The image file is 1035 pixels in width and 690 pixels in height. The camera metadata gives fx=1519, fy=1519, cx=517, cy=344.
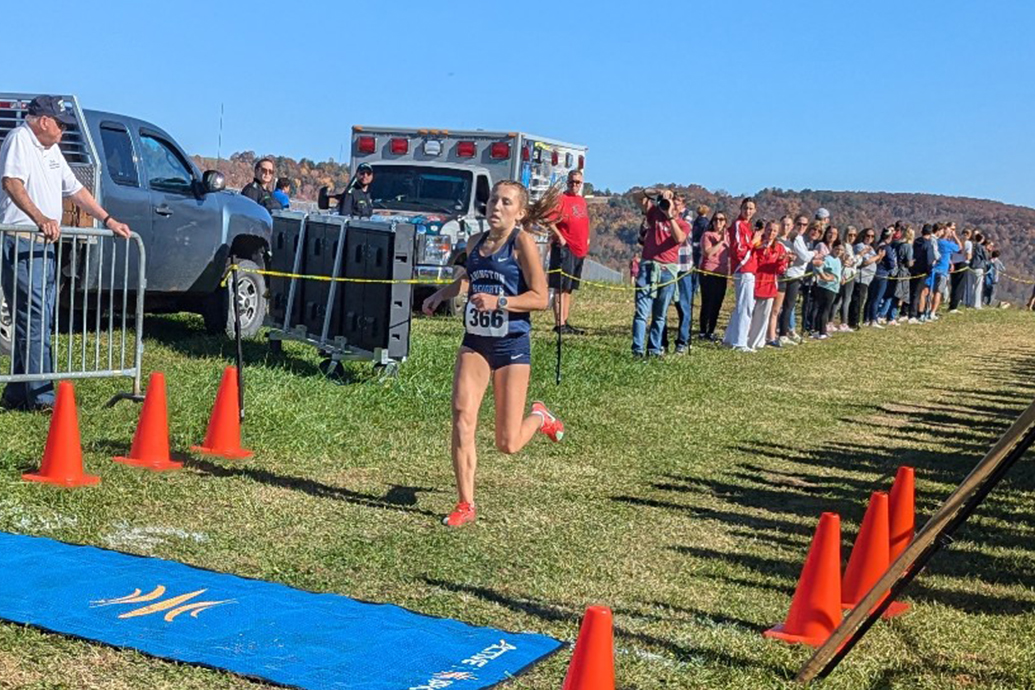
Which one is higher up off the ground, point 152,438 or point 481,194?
point 481,194

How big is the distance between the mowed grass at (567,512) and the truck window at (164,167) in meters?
1.48

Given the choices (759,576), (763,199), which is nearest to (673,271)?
(759,576)

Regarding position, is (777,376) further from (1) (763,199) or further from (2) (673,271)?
(1) (763,199)

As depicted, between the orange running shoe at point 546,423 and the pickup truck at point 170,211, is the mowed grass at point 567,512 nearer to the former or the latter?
the orange running shoe at point 546,423

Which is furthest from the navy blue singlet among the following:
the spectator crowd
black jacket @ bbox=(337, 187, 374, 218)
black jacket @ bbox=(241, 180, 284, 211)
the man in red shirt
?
black jacket @ bbox=(241, 180, 284, 211)

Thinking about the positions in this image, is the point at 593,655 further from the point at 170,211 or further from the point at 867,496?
the point at 170,211

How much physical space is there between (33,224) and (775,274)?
490 inches

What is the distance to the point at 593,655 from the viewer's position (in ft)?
15.0

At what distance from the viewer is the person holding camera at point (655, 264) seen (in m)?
16.7

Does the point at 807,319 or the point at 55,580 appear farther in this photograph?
the point at 807,319

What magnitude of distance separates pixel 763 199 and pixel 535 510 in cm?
7275

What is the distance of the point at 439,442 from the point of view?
34.8ft

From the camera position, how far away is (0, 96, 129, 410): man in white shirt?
31.6 ft

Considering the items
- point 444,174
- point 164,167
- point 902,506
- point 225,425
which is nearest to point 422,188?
point 444,174
